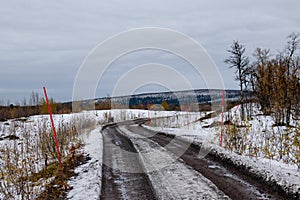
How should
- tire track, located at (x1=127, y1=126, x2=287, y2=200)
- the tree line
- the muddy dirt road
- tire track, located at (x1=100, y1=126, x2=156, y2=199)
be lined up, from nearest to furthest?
tire track, located at (x1=127, y1=126, x2=287, y2=200) → the muddy dirt road → tire track, located at (x1=100, y1=126, x2=156, y2=199) → the tree line

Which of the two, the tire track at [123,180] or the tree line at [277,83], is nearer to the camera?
the tire track at [123,180]

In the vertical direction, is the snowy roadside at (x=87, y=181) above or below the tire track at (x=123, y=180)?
above

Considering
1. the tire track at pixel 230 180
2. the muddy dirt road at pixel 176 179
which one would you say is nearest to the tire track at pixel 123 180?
the muddy dirt road at pixel 176 179

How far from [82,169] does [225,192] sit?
4.13 metres

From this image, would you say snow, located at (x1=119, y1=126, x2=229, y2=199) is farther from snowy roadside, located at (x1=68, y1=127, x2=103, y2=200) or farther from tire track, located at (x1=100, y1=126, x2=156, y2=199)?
snowy roadside, located at (x1=68, y1=127, x2=103, y2=200)

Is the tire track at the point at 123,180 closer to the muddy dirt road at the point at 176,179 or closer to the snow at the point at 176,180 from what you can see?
the muddy dirt road at the point at 176,179

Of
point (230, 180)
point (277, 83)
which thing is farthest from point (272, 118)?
point (230, 180)

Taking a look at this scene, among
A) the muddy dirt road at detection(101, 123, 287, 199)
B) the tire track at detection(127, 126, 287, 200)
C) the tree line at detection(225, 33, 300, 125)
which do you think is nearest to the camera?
the tire track at detection(127, 126, 287, 200)

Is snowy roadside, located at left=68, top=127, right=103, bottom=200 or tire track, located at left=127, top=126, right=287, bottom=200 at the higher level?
snowy roadside, located at left=68, top=127, right=103, bottom=200

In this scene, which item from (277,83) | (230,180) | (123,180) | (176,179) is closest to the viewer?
(230,180)

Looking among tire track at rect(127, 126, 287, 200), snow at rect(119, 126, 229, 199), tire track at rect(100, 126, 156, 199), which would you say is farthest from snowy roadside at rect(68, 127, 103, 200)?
tire track at rect(127, 126, 287, 200)

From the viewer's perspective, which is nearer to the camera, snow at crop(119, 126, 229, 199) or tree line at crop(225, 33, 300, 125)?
snow at crop(119, 126, 229, 199)

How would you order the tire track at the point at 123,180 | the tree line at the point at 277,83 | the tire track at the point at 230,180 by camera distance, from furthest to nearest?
the tree line at the point at 277,83 < the tire track at the point at 123,180 < the tire track at the point at 230,180

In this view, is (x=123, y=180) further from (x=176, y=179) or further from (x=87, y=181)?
(x=176, y=179)
